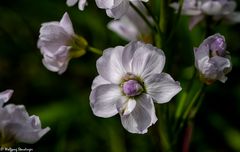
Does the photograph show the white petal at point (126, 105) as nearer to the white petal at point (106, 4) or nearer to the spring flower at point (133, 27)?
the white petal at point (106, 4)

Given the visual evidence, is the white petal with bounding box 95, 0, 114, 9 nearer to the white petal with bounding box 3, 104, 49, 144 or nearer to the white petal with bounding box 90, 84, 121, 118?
the white petal with bounding box 90, 84, 121, 118

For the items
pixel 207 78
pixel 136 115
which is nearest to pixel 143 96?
pixel 136 115

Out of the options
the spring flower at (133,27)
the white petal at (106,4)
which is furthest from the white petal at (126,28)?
the white petal at (106,4)

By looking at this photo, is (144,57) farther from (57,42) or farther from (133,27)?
(133,27)

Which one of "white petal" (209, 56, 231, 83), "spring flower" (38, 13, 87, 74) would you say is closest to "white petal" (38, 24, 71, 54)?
"spring flower" (38, 13, 87, 74)

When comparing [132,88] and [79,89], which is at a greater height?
[132,88]

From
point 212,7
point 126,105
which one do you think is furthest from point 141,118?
point 212,7
